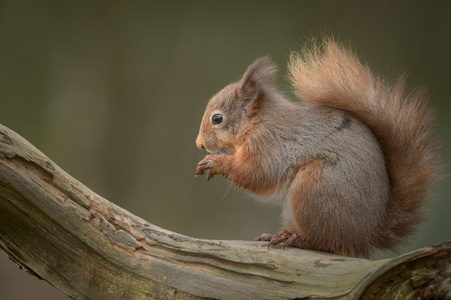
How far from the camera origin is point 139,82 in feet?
13.5

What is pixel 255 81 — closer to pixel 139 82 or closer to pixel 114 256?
pixel 114 256

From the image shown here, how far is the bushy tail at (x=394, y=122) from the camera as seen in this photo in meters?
1.78

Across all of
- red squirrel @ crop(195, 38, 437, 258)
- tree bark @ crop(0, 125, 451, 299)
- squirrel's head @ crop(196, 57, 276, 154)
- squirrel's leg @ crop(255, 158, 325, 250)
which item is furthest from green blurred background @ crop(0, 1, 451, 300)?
tree bark @ crop(0, 125, 451, 299)

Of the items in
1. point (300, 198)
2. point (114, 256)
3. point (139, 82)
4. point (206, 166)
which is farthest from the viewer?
point (139, 82)

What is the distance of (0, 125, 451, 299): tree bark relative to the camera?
145cm

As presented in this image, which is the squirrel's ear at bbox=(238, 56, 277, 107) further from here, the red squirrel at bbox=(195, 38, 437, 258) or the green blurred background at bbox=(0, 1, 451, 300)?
the green blurred background at bbox=(0, 1, 451, 300)

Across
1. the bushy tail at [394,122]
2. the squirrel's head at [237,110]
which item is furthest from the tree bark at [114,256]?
the squirrel's head at [237,110]

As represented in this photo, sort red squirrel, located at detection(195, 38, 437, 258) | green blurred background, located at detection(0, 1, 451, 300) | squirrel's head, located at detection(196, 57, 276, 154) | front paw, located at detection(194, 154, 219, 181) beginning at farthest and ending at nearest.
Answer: green blurred background, located at detection(0, 1, 451, 300), squirrel's head, located at detection(196, 57, 276, 154), front paw, located at detection(194, 154, 219, 181), red squirrel, located at detection(195, 38, 437, 258)

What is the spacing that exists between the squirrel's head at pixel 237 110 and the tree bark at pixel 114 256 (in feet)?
1.87

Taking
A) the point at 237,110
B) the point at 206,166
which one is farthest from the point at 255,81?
the point at 206,166

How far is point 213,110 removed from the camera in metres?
2.13

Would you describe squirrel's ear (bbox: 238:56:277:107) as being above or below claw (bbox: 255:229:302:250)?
above

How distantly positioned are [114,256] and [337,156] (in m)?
0.83

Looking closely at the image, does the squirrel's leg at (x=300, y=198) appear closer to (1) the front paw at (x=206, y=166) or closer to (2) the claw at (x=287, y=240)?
(2) the claw at (x=287, y=240)
